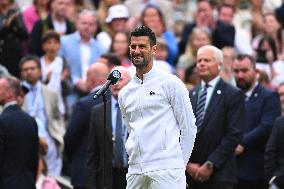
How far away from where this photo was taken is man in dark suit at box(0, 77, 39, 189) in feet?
43.7

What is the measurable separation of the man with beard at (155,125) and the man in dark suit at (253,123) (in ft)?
13.0

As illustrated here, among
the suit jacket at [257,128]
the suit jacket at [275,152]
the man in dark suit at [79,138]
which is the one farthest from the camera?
the suit jacket at [257,128]

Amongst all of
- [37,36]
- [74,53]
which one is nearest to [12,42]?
[37,36]

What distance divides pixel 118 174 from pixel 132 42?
2748 mm

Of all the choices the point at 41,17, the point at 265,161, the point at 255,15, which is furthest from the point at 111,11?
the point at 265,161

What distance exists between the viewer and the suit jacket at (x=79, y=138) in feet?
47.8

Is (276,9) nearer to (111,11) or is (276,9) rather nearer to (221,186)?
(111,11)

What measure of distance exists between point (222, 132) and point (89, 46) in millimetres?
5501

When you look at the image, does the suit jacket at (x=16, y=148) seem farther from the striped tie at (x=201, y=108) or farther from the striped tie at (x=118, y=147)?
the striped tie at (x=201, y=108)

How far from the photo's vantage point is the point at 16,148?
13.4 m

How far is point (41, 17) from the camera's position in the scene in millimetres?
19656

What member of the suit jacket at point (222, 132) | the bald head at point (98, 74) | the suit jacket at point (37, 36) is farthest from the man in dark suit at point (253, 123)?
the suit jacket at point (37, 36)

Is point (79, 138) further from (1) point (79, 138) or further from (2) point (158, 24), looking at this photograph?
(2) point (158, 24)

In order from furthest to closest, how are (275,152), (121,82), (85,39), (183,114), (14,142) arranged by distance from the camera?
(85,39), (275,152), (121,82), (14,142), (183,114)
